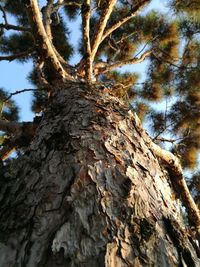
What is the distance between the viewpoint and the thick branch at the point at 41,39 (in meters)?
1.73

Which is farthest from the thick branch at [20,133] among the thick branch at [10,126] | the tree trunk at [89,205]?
the tree trunk at [89,205]

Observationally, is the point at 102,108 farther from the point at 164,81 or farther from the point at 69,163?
the point at 164,81

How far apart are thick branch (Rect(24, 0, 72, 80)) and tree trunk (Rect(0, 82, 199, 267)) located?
2.32ft

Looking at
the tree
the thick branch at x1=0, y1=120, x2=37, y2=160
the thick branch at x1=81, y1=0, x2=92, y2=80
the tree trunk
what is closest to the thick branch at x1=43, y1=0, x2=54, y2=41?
the thick branch at x1=81, y1=0, x2=92, y2=80

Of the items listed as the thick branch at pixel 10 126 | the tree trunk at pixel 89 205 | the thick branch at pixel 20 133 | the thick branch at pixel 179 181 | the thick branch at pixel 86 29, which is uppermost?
the thick branch at pixel 86 29

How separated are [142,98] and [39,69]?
5.57 ft

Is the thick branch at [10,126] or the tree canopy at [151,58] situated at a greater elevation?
the tree canopy at [151,58]

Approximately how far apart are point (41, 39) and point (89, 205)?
129 cm

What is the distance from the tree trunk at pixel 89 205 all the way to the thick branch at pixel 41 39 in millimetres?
706

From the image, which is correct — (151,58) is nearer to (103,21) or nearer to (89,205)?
(103,21)

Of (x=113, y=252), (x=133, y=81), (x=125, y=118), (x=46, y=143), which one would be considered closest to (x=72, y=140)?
(x=46, y=143)

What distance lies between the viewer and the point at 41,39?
6.29 ft

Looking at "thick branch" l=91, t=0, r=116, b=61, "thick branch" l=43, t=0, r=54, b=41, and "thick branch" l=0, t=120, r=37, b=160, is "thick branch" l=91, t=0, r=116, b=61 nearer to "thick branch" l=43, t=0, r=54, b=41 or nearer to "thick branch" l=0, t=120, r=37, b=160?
"thick branch" l=43, t=0, r=54, b=41

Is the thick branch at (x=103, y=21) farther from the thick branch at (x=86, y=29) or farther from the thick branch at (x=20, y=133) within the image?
the thick branch at (x=20, y=133)
